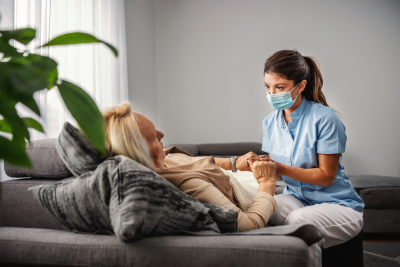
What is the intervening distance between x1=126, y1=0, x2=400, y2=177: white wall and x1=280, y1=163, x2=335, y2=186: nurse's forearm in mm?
2585

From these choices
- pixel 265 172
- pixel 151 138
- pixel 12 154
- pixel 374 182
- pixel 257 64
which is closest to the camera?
pixel 12 154

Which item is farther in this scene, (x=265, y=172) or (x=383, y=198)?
(x=383, y=198)

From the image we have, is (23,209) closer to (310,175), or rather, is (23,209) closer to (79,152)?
(79,152)

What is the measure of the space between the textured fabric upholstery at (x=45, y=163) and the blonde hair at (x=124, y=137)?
0.64 ft

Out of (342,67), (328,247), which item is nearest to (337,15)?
(342,67)

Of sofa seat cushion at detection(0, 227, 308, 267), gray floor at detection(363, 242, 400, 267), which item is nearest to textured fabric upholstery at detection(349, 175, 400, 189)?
gray floor at detection(363, 242, 400, 267)

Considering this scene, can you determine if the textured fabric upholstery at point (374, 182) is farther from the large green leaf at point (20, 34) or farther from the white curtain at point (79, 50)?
the large green leaf at point (20, 34)

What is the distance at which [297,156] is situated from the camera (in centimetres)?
132

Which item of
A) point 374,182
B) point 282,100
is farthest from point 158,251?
point 374,182

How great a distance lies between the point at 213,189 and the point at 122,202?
32 cm

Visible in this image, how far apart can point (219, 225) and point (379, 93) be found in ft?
11.8

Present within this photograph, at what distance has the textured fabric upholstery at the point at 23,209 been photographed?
89 cm

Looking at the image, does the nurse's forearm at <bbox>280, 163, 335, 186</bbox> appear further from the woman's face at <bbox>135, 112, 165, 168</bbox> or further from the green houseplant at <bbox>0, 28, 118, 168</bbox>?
the green houseplant at <bbox>0, 28, 118, 168</bbox>

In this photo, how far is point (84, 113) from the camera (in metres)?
0.36
